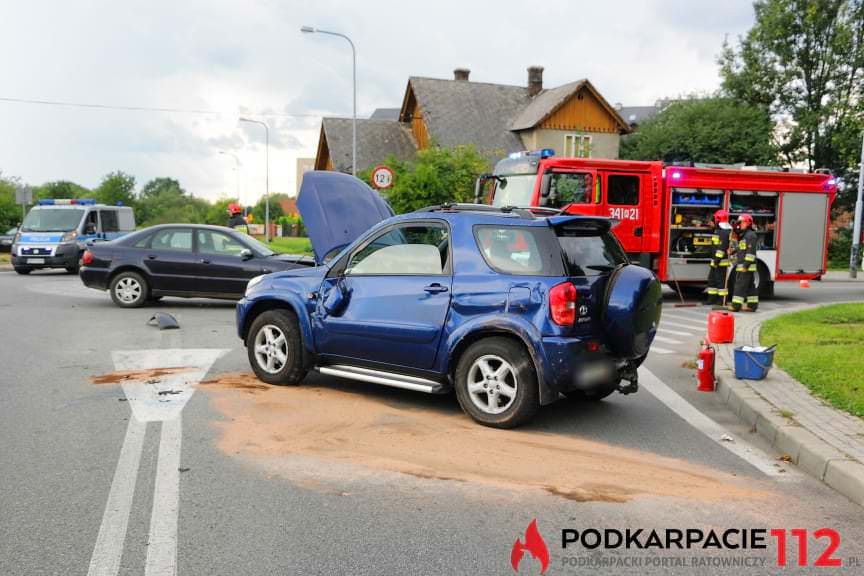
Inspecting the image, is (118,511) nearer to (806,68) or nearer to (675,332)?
(675,332)

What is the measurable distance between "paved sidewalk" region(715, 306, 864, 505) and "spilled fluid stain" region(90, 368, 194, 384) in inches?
218

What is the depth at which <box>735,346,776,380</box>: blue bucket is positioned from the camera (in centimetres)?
753

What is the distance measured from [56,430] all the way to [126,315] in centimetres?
757

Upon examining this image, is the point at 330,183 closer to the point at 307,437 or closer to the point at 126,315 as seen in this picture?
the point at 126,315

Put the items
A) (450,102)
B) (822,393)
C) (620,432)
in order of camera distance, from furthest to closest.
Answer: (450,102) → (822,393) → (620,432)

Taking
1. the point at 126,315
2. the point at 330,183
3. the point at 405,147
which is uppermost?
the point at 405,147

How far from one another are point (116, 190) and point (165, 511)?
88494 millimetres

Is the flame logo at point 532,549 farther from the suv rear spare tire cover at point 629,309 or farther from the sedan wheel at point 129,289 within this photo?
the sedan wheel at point 129,289

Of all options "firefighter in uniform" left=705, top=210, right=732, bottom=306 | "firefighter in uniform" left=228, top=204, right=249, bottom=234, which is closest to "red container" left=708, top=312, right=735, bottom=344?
"firefighter in uniform" left=705, top=210, right=732, bottom=306

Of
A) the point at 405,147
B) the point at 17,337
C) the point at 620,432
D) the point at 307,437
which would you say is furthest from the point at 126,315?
the point at 405,147

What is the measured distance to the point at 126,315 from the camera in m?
12.9

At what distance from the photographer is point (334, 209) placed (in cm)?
1088

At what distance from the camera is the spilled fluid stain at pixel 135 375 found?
7574 mm

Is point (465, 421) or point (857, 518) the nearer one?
point (857, 518)
